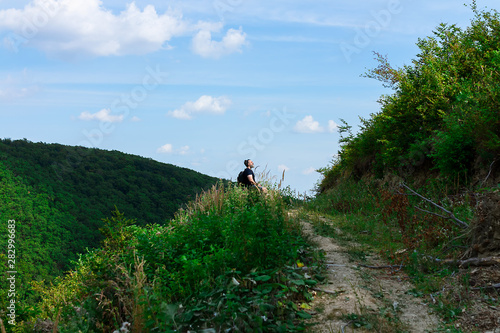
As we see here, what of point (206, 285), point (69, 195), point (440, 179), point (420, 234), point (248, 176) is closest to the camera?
point (206, 285)

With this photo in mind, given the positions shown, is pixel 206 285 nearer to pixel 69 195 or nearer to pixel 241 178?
pixel 241 178

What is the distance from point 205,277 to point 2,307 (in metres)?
5.50

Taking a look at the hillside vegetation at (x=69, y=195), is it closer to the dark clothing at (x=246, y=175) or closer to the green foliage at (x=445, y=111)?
the dark clothing at (x=246, y=175)

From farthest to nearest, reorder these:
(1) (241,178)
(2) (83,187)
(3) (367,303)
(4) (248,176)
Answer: (2) (83,187), (1) (241,178), (4) (248,176), (3) (367,303)

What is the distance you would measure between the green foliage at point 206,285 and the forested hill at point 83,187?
34.8 m

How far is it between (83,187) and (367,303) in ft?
171

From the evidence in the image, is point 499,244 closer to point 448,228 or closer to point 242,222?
point 448,228

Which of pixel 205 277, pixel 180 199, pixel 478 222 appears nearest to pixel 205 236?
pixel 205 277

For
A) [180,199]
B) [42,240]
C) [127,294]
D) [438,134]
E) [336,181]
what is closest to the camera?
[127,294]

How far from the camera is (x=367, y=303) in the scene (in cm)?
529

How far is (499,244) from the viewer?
6082 mm

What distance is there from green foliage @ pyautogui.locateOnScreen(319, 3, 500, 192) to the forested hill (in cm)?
2988

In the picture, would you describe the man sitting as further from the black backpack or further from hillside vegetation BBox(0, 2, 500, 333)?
hillside vegetation BBox(0, 2, 500, 333)

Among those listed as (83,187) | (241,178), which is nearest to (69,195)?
(83,187)
